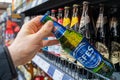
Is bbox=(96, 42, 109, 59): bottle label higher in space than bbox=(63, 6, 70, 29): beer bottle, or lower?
lower

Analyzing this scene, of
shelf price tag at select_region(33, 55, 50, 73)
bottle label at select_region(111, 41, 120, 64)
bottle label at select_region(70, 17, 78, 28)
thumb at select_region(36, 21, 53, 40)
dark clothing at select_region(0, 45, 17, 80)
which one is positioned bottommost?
shelf price tag at select_region(33, 55, 50, 73)

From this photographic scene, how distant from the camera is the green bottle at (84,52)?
0.90m

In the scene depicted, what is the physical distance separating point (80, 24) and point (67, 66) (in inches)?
10.1

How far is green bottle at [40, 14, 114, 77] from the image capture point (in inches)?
35.4

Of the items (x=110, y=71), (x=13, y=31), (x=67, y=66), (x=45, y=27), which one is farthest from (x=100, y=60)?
(x=13, y=31)

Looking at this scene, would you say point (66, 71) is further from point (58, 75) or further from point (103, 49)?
point (103, 49)

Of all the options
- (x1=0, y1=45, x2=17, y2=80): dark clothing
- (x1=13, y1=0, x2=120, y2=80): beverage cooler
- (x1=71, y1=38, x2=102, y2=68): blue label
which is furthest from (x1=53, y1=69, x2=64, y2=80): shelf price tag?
(x1=0, y1=45, x2=17, y2=80): dark clothing

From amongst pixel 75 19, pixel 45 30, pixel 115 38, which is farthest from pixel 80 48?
pixel 75 19

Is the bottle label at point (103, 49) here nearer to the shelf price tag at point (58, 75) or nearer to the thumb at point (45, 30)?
the shelf price tag at point (58, 75)

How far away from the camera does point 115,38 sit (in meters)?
1.23

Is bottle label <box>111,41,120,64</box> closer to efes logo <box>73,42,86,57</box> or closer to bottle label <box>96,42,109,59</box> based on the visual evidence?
bottle label <box>96,42,109,59</box>

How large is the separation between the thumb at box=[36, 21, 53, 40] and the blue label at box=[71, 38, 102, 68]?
0.38ft

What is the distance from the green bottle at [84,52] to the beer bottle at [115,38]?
0.19 metres

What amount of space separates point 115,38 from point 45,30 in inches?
18.4
